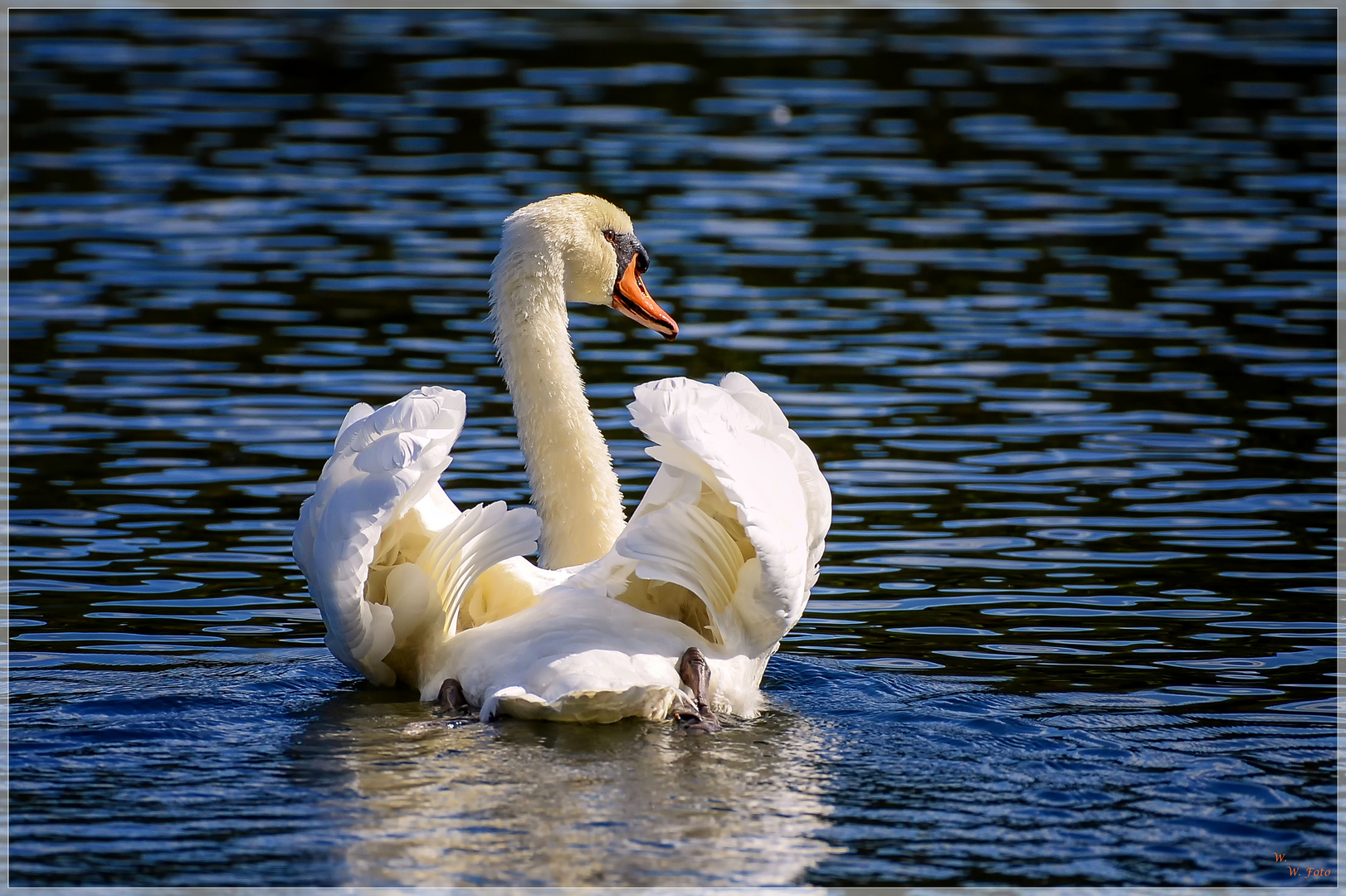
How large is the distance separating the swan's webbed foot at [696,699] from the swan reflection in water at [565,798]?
2.4 inches

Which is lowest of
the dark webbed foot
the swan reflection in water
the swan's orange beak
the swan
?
the swan reflection in water

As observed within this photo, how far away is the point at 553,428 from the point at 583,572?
2.91 feet

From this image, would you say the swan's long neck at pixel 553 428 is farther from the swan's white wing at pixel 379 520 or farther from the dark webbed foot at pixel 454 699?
the dark webbed foot at pixel 454 699

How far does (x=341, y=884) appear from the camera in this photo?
5090 mm

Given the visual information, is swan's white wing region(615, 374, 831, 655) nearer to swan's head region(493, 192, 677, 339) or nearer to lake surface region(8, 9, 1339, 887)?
lake surface region(8, 9, 1339, 887)

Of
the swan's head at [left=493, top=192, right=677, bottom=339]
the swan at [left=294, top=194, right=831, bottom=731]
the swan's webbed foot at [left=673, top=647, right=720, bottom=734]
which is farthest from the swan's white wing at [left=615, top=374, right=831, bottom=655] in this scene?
the swan's head at [left=493, top=192, right=677, bottom=339]

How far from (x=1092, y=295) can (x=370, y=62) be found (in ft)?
42.2

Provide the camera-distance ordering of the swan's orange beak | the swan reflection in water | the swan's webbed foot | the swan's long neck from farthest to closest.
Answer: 1. the swan's orange beak
2. the swan's long neck
3. the swan's webbed foot
4. the swan reflection in water

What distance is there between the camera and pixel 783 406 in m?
12.2

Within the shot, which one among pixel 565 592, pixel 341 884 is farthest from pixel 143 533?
pixel 341 884

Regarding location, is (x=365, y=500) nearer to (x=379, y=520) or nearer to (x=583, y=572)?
(x=379, y=520)

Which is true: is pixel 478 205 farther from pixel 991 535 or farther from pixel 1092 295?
pixel 991 535

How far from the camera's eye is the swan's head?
7.94 meters

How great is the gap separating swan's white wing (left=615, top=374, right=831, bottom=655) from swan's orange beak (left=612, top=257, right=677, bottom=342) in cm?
168
